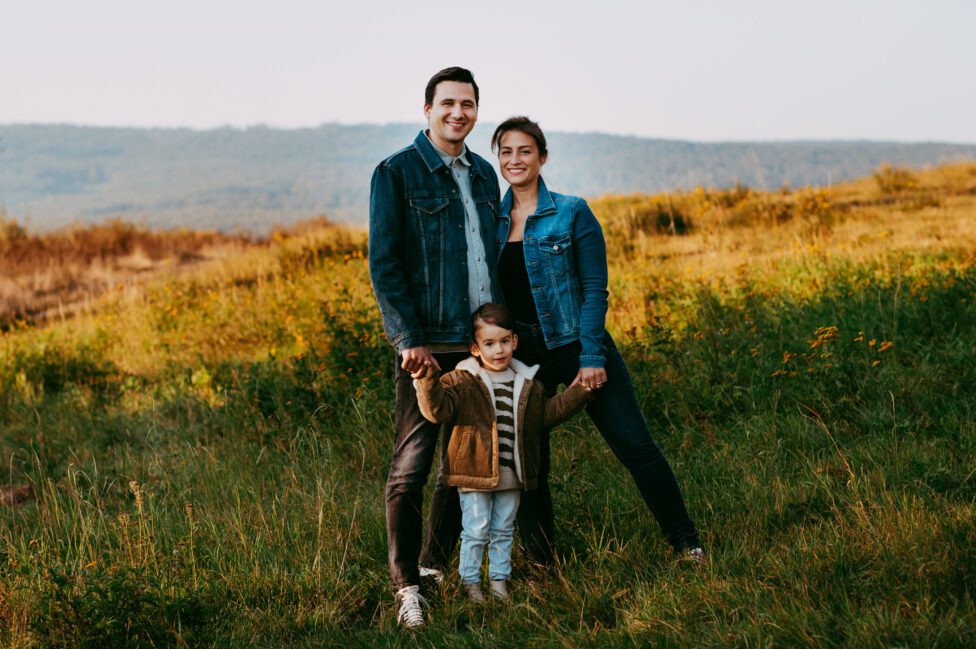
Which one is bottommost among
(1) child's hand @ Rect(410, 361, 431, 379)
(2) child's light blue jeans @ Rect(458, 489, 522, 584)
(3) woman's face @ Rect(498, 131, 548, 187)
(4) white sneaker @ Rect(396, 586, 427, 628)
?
(4) white sneaker @ Rect(396, 586, 427, 628)

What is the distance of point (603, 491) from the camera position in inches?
166

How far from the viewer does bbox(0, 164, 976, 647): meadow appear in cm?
293

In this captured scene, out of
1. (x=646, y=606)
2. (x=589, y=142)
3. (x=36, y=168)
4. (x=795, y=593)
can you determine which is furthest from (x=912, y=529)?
(x=36, y=168)

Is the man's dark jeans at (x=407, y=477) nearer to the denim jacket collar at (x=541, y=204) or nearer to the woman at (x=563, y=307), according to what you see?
the woman at (x=563, y=307)

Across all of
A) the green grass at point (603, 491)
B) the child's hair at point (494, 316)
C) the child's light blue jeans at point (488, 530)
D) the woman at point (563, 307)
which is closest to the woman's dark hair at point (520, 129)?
the woman at point (563, 307)

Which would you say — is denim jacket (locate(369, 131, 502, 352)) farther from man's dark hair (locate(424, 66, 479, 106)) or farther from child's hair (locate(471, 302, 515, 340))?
man's dark hair (locate(424, 66, 479, 106))

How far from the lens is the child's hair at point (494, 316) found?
3182 millimetres

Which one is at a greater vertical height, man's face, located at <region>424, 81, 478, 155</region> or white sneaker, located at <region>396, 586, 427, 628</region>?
man's face, located at <region>424, 81, 478, 155</region>

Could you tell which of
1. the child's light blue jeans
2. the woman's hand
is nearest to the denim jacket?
the woman's hand

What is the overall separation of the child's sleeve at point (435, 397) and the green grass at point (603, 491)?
80cm

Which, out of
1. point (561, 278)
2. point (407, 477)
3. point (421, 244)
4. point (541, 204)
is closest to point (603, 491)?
point (407, 477)

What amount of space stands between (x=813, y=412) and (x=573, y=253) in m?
2.56

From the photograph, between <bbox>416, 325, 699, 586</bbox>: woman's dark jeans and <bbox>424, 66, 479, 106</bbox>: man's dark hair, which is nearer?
<bbox>424, 66, 479, 106</bbox>: man's dark hair

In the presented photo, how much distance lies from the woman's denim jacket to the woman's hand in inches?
3.4
